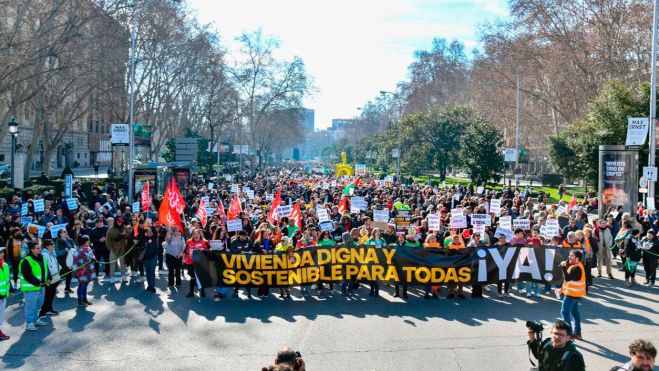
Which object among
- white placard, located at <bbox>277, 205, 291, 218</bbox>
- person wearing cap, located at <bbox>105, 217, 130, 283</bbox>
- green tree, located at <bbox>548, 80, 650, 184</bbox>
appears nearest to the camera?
person wearing cap, located at <bbox>105, 217, 130, 283</bbox>

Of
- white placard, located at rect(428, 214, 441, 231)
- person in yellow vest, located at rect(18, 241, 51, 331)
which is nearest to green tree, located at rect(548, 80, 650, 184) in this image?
white placard, located at rect(428, 214, 441, 231)

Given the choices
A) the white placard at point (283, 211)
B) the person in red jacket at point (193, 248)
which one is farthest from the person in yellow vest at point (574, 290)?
the white placard at point (283, 211)

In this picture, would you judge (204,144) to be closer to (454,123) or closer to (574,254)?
(454,123)

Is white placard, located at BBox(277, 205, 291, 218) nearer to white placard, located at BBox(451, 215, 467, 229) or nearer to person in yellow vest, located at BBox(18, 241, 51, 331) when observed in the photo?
white placard, located at BBox(451, 215, 467, 229)

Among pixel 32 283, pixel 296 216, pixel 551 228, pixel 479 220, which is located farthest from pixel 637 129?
Answer: pixel 32 283

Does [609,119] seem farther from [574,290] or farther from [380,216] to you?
[574,290]

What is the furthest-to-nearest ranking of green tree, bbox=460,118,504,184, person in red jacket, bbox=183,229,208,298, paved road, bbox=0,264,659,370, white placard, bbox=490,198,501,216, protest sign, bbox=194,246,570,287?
green tree, bbox=460,118,504,184 → white placard, bbox=490,198,501,216 → person in red jacket, bbox=183,229,208,298 → protest sign, bbox=194,246,570,287 → paved road, bbox=0,264,659,370

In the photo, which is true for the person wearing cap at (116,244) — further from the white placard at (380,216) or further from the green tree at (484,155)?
the green tree at (484,155)

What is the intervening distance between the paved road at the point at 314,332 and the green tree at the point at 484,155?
99.6 ft

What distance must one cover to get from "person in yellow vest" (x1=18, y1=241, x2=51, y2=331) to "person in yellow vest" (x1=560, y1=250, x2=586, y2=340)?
8.32 m

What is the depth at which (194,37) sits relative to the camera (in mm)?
47656

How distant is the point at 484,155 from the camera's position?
42812 mm

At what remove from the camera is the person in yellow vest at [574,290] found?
9.46m

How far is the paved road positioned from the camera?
8602 mm
